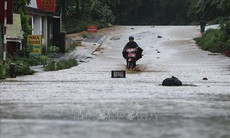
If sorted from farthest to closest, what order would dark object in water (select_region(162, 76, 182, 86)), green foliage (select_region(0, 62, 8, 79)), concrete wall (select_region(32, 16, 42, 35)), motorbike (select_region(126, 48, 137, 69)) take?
concrete wall (select_region(32, 16, 42, 35))
motorbike (select_region(126, 48, 137, 69))
green foliage (select_region(0, 62, 8, 79))
dark object in water (select_region(162, 76, 182, 86))

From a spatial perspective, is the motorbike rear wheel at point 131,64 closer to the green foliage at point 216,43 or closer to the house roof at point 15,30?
the house roof at point 15,30

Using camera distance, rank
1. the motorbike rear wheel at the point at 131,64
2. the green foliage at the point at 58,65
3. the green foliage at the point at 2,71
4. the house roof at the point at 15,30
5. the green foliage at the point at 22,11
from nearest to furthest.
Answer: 1. the green foliage at the point at 2,71
2. the green foliage at the point at 58,65
3. the motorbike rear wheel at the point at 131,64
4. the house roof at the point at 15,30
5. the green foliage at the point at 22,11

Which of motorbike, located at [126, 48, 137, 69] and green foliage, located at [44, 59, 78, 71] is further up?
motorbike, located at [126, 48, 137, 69]

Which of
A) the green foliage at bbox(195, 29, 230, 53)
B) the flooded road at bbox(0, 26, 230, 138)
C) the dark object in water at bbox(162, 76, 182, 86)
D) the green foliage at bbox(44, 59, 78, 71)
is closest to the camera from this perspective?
the flooded road at bbox(0, 26, 230, 138)

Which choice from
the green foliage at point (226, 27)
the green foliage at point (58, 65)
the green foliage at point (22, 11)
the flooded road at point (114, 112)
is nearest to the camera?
the flooded road at point (114, 112)

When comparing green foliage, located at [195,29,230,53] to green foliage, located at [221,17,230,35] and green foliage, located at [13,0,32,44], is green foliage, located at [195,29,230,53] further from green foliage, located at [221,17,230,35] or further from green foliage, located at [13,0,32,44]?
green foliage, located at [13,0,32,44]

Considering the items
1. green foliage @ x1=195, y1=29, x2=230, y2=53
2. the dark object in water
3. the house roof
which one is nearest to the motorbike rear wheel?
the house roof

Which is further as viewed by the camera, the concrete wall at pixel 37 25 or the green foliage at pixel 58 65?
the concrete wall at pixel 37 25

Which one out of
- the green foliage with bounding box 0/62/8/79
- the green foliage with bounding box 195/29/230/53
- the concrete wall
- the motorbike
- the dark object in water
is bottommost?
the dark object in water

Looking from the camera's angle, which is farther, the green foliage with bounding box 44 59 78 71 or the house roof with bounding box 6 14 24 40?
the house roof with bounding box 6 14 24 40

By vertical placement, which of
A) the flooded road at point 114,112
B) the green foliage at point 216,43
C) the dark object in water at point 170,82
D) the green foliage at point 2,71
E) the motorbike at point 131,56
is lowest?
the flooded road at point 114,112

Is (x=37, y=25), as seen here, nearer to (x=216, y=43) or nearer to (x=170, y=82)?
(x=216, y=43)

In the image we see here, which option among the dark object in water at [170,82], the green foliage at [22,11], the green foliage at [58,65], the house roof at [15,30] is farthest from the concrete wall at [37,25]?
the dark object in water at [170,82]

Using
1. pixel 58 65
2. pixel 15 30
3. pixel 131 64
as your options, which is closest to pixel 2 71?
pixel 58 65
